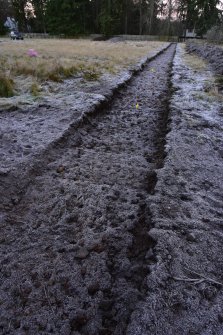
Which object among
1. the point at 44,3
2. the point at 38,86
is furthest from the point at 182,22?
the point at 38,86

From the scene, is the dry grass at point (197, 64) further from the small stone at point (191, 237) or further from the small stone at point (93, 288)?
the small stone at point (93, 288)

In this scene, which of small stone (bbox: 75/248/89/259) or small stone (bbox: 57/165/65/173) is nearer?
small stone (bbox: 75/248/89/259)

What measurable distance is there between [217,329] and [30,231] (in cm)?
144

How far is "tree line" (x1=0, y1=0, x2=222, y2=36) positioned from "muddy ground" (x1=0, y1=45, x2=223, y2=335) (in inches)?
1555

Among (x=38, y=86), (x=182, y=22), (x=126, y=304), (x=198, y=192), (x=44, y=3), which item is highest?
(x=44, y=3)

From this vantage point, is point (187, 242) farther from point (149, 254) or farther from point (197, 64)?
→ point (197, 64)

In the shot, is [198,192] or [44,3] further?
[44,3]

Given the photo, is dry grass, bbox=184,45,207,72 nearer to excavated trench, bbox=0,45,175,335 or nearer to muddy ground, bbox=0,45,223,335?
muddy ground, bbox=0,45,223,335

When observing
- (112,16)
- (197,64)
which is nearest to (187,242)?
(197,64)

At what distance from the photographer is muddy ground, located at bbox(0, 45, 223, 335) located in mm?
1406

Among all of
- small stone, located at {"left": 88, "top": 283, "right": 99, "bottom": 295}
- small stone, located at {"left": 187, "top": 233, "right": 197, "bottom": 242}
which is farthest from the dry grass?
small stone, located at {"left": 88, "top": 283, "right": 99, "bottom": 295}

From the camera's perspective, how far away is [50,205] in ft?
7.44

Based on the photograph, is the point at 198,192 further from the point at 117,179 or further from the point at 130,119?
the point at 130,119

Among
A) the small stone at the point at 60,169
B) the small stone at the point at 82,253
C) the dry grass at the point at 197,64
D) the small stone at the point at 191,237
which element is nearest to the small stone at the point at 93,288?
the small stone at the point at 82,253
